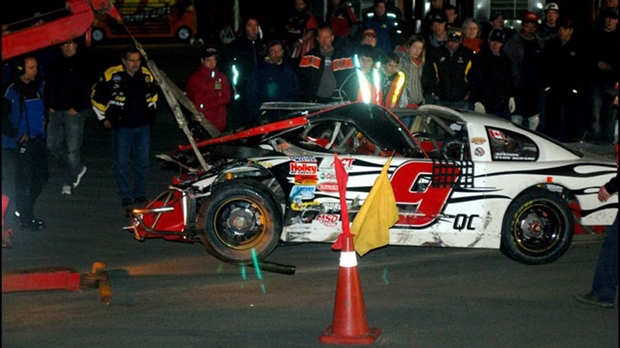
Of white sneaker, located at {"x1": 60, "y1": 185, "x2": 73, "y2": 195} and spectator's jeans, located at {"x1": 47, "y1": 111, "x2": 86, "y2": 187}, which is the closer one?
spectator's jeans, located at {"x1": 47, "y1": 111, "x2": 86, "y2": 187}

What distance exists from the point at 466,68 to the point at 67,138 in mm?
5081

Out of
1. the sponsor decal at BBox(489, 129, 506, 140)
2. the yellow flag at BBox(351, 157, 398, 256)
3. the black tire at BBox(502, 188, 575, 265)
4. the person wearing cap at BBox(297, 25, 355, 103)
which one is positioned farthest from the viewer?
the person wearing cap at BBox(297, 25, 355, 103)

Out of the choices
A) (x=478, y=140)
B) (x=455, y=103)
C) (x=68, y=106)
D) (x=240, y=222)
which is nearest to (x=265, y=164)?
(x=240, y=222)

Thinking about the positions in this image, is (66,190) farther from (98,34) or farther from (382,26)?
(98,34)

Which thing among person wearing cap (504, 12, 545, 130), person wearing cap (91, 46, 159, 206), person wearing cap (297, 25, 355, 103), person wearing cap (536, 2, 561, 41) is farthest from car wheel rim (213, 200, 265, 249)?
person wearing cap (536, 2, 561, 41)

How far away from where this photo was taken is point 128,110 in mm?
12867

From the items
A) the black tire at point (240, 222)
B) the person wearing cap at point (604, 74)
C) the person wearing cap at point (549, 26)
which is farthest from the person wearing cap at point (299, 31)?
the black tire at point (240, 222)

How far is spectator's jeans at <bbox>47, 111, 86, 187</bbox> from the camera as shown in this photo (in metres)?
13.6

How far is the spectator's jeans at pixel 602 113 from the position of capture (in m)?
15.5

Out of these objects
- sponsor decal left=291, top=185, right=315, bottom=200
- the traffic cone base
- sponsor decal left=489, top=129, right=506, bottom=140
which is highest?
sponsor decal left=489, top=129, right=506, bottom=140

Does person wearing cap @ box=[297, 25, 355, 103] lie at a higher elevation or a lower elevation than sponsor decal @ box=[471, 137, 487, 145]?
higher

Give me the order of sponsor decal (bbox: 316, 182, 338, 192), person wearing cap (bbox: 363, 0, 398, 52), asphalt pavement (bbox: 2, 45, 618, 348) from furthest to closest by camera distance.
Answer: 1. person wearing cap (bbox: 363, 0, 398, 52)
2. sponsor decal (bbox: 316, 182, 338, 192)
3. asphalt pavement (bbox: 2, 45, 618, 348)

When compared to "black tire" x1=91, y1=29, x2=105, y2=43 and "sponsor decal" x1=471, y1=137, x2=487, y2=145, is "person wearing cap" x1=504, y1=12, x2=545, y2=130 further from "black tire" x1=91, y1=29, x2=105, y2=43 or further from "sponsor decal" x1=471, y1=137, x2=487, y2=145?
"black tire" x1=91, y1=29, x2=105, y2=43

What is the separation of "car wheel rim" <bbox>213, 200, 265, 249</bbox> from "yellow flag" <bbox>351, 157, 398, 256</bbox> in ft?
4.39
